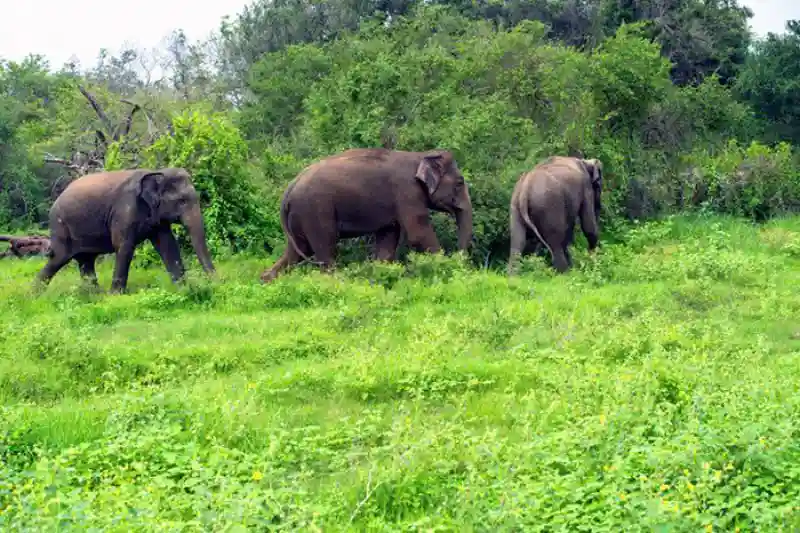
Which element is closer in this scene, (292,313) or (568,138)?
(292,313)

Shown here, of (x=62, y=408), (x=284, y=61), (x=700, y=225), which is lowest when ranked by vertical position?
(x=700, y=225)

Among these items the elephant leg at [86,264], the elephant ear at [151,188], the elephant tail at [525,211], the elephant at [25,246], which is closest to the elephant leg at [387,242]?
the elephant tail at [525,211]

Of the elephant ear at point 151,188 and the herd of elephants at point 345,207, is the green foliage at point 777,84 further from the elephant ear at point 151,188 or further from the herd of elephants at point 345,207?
the elephant ear at point 151,188

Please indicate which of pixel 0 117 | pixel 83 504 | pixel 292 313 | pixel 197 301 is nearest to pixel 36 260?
pixel 197 301

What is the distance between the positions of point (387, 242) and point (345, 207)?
34.4 inches

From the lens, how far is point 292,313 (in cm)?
1044

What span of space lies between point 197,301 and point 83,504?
705 centimetres

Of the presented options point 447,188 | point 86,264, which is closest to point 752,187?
point 447,188

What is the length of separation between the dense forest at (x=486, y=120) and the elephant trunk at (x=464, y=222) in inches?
50.5

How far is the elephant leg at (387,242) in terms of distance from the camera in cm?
1398

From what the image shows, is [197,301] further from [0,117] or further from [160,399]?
[0,117]

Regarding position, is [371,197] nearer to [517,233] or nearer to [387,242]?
[387,242]

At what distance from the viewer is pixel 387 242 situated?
1409 cm

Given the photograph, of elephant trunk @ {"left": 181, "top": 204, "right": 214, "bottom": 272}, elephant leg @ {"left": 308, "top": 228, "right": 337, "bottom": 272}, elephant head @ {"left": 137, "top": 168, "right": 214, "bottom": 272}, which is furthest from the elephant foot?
elephant head @ {"left": 137, "top": 168, "right": 214, "bottom": 272}
